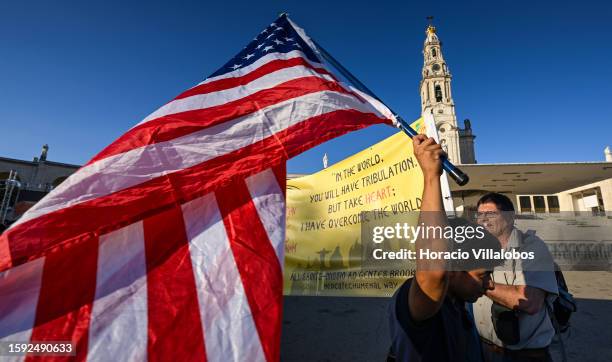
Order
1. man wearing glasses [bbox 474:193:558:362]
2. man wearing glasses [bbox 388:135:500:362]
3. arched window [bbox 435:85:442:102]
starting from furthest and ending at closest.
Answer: arched window [bbox 435:85:442:102] → man wearing glasses [bbox 474:193:558:362] → man wearing glasses [bbox 388:135:500:362]

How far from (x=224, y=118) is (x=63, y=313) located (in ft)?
4.13

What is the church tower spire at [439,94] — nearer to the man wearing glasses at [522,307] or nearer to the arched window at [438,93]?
the arched window at [438,93]

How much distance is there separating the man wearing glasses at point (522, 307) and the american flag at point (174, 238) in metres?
1.26

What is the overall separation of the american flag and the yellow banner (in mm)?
782

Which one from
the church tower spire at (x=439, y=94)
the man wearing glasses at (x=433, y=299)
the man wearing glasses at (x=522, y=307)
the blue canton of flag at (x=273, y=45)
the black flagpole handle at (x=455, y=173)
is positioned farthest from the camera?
the church tower spire at (x=439, y=94)

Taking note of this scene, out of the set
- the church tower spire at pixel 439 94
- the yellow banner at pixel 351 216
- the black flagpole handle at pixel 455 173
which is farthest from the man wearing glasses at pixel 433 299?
the church tower spire at pixel 439 94

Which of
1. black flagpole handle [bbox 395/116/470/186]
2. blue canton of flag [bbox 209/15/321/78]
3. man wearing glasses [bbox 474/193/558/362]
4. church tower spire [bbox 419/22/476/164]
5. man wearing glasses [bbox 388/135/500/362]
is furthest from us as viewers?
church tower spire [bbox 419/22/476/164]

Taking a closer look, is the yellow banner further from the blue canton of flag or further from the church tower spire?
the church tower spire

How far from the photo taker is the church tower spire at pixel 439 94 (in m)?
45.1

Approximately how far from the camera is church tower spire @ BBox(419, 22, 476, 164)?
1777 inches

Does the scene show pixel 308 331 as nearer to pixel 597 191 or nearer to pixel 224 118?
pixel 224 118

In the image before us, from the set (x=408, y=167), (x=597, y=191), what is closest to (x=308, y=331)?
(x=408, y=167)

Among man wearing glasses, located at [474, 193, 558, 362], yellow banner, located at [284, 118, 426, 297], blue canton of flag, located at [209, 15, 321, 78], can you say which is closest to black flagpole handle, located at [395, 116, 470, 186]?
man wearing glasses, located at [474, 193, 558, 362]

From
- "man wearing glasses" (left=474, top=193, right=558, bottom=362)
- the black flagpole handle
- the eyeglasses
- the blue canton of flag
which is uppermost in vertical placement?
the blue canton of flag
